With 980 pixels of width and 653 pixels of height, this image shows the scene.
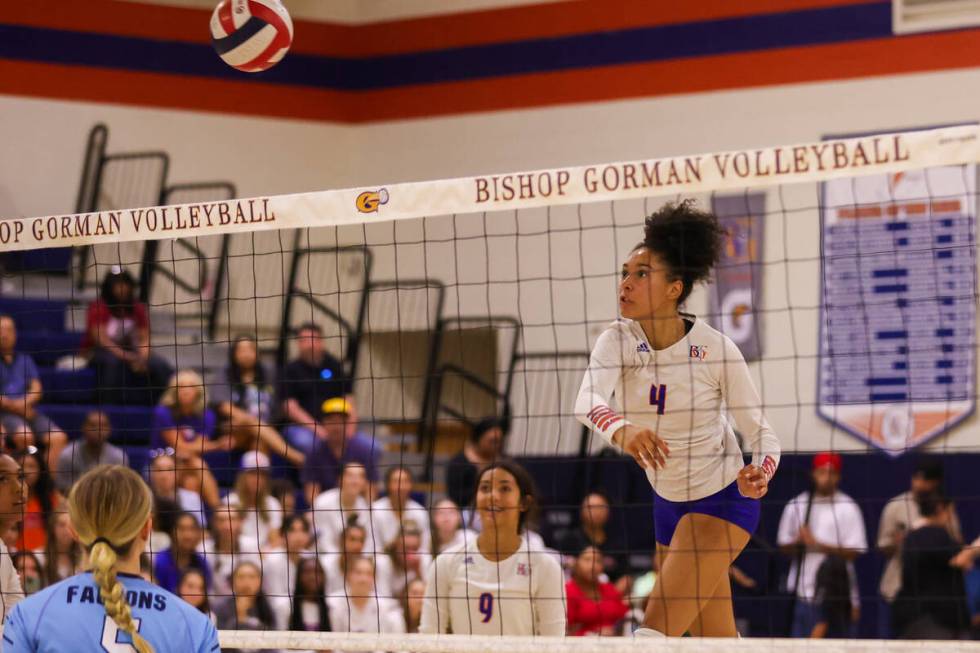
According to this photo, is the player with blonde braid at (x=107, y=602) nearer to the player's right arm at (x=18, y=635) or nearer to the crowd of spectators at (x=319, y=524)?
the player's right arm at (x=18, y=635)

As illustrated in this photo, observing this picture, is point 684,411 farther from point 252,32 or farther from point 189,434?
point 189,434

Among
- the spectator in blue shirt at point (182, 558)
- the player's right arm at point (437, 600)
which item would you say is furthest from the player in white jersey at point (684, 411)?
the spectator in blue shirt at point (182, 558)

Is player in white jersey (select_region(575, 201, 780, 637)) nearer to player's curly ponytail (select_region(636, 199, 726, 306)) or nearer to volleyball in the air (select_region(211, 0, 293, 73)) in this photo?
player's curly ponytail (select_region(636, 199, 726, 306))

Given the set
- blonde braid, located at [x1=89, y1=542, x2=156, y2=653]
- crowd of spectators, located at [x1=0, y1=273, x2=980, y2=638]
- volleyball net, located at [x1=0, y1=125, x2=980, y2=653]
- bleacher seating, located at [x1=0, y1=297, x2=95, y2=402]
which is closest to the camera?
blonde braid, located at [x1=89, y1=542, x2=156, y2=653]

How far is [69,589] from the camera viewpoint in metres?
3.22

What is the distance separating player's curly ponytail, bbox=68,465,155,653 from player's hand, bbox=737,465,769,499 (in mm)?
2048

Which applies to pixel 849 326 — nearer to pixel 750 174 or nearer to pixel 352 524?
pixel 352 524

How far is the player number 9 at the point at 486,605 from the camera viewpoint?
17.3 ft

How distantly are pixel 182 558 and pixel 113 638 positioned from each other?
4.74m

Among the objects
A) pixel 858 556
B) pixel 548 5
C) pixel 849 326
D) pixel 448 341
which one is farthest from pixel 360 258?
pixel 858 556

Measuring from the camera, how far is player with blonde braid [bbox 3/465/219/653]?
318 cm

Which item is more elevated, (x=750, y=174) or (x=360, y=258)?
(x=360, y=258)

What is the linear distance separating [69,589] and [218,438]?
608cm

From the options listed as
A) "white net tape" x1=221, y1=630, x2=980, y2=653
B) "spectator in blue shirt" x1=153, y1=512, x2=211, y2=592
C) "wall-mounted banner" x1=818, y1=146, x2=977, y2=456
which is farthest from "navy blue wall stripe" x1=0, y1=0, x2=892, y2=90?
"white net tape" x1=221, y1=630, x2=980, y2=653
